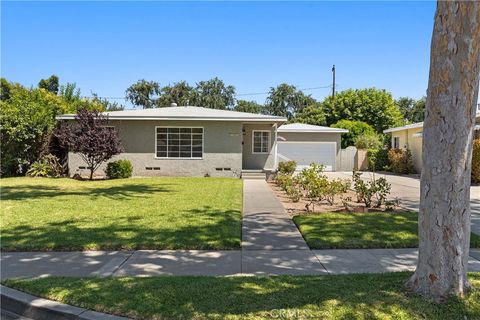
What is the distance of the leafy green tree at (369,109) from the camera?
129 feet

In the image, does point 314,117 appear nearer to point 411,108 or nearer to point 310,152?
point 310,152

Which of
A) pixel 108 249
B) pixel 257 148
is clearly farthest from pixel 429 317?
pixel 257 148

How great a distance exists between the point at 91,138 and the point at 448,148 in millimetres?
15606

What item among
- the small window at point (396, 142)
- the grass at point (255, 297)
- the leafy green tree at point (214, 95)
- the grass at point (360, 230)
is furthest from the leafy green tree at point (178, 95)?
the grass at point (255, 297)

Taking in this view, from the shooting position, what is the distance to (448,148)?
12.1 ft

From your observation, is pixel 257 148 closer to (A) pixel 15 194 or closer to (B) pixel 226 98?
(A) pixel 15 194

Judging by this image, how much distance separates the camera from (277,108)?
59.4 meters

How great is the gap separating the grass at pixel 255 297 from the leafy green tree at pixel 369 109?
36381mm

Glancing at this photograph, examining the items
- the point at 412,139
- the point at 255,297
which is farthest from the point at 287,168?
the point at 255,297

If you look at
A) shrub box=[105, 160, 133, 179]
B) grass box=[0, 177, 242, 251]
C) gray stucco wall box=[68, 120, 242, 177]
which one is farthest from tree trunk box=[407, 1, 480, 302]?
shrub box=[105, 160, 133, 179]

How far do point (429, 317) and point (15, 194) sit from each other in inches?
473

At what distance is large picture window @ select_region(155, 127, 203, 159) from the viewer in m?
20.0

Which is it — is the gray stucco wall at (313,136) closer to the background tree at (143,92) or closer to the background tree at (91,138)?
the background tree at (91,138)

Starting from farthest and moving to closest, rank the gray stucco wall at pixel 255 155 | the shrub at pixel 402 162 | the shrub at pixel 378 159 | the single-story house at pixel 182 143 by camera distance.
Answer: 1. the shrub at pixel 378 159
2. the shrub at pixel 402 162
3. the gray stucco wall at pixel 255 155
4. the single-story house at pixel 182 143
